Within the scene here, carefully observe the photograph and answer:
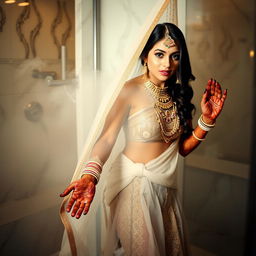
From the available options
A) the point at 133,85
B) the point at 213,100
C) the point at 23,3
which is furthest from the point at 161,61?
the point at 23,3

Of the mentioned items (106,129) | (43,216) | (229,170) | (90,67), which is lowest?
(43,216)

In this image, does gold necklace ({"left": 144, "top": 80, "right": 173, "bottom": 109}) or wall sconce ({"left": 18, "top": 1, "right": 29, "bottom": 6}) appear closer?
wall sconce ({"left": 18, "top": 1, "right": 29, "bottom": 6})

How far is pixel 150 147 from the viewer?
1140mm

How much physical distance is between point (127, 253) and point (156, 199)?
8.7 inches

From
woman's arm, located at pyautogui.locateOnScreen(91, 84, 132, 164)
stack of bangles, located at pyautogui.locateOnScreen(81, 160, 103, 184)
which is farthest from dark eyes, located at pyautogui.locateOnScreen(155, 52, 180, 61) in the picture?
stack of bangles, located at pyautogui.locateOnScreen(81, 160, 103, 184)

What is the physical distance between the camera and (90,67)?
1.20 meters

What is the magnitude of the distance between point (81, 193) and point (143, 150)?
10.1 inches

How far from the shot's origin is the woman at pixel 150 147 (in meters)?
1.12

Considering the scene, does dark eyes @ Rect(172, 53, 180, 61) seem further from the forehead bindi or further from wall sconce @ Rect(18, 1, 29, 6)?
wall sconce @ Rect(18, 1, 29, 6)

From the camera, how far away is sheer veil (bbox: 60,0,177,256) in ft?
3.70

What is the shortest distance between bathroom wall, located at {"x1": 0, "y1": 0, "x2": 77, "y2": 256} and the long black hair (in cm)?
29

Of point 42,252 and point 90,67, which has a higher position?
point 90,67

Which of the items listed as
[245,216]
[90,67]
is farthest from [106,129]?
[245,216]

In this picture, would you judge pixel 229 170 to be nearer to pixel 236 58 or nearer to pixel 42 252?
pixel 236 58
